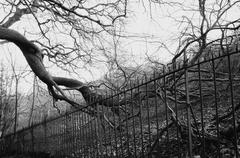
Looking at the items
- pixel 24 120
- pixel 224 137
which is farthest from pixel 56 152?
pixel 24 120

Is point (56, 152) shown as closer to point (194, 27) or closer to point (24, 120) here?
point (194, 27)

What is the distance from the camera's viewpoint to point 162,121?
22.9 feet

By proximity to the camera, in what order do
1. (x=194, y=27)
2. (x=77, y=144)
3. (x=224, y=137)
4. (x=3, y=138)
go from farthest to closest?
(x=3, y=138), (x=194, y=27), (x=77, y=144), (x=224, y=137)

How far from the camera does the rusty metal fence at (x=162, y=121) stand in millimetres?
3691

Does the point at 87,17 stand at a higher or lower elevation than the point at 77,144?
higher

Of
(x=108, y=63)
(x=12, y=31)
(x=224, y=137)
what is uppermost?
(x=12, y=31)

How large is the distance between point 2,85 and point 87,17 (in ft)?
46.1

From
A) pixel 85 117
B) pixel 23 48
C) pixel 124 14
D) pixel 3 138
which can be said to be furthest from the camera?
pixel 3 138

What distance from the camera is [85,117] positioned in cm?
591

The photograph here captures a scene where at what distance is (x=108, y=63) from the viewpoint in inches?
362

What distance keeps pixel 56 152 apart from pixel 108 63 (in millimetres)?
3357

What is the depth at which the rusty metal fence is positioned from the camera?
369 centimetres

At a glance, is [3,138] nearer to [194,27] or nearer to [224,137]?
[194,27]

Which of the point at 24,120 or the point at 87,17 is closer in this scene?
the point at 87,17
